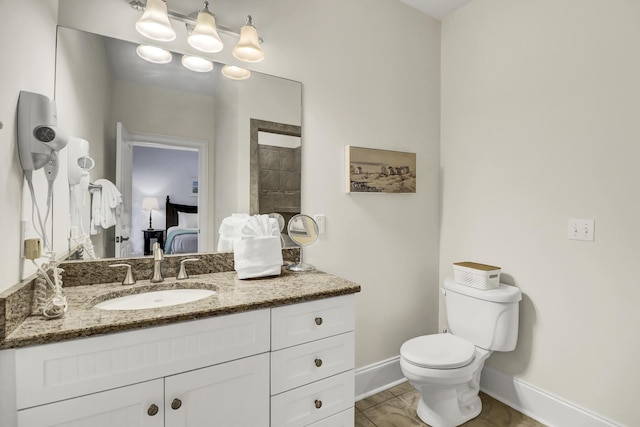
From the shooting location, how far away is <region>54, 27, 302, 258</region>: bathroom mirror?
1.33m

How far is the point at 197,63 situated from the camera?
1545mm

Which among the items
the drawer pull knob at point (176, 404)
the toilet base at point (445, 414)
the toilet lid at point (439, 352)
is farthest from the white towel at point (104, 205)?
the toilet base at point (445, 414)

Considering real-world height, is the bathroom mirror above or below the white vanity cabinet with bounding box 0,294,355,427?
above

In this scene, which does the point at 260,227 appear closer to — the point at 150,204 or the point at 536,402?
the point at 150,204

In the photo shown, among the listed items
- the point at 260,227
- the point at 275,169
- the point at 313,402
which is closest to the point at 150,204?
the point at 260,227

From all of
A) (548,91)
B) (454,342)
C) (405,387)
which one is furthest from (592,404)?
(548,91)

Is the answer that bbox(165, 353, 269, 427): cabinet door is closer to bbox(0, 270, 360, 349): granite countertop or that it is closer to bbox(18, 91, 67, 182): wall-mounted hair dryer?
bbox(0, 270, 360, 349): granite countertop

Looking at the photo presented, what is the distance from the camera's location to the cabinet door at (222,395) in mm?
1004

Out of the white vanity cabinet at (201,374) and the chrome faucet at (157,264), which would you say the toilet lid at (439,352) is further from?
the chrome faucet at (157,264)

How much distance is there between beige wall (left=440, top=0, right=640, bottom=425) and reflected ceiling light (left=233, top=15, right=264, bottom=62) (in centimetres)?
151

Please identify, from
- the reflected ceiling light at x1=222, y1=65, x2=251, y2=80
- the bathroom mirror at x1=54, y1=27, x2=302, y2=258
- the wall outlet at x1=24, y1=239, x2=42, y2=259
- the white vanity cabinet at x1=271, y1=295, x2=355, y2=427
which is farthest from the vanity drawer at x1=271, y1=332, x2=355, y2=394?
the reflected ceiling light at x1=222, y1=65, x2=251, y2=80

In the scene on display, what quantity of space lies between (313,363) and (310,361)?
0.02m

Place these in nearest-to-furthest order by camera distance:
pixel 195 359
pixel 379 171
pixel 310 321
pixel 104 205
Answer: pixel 195 359, pixel 310 321, pixel 104 205, pixel 379 171

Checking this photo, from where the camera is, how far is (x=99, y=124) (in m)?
1.37
